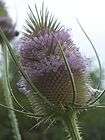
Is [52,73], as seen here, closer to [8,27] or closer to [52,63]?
[52,63]

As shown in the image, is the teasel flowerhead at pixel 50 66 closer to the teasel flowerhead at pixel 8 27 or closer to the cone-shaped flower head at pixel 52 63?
the cone-shaped flower head at pixel 52 63

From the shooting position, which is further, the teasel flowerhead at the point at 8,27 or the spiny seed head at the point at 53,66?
the teasel flowerhead at the point at 8,27

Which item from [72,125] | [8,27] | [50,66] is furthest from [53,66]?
[8,27]

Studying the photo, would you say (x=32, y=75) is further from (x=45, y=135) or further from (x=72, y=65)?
(x=45, y=135)

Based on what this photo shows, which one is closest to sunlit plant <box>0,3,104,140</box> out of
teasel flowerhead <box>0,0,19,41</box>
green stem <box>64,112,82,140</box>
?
green stem <box>64,112,82,140</box>

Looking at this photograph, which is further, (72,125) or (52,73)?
(52,73)

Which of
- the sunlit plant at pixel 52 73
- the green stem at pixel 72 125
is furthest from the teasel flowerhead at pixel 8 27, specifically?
the green stem at pixel 72 125

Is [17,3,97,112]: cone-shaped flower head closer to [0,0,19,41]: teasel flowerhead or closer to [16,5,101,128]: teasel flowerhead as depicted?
[16,5,101,128]: teasel flowerhead

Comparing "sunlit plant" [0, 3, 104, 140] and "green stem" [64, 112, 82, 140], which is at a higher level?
"sunlit plant" [0, 3, 104, 140]
